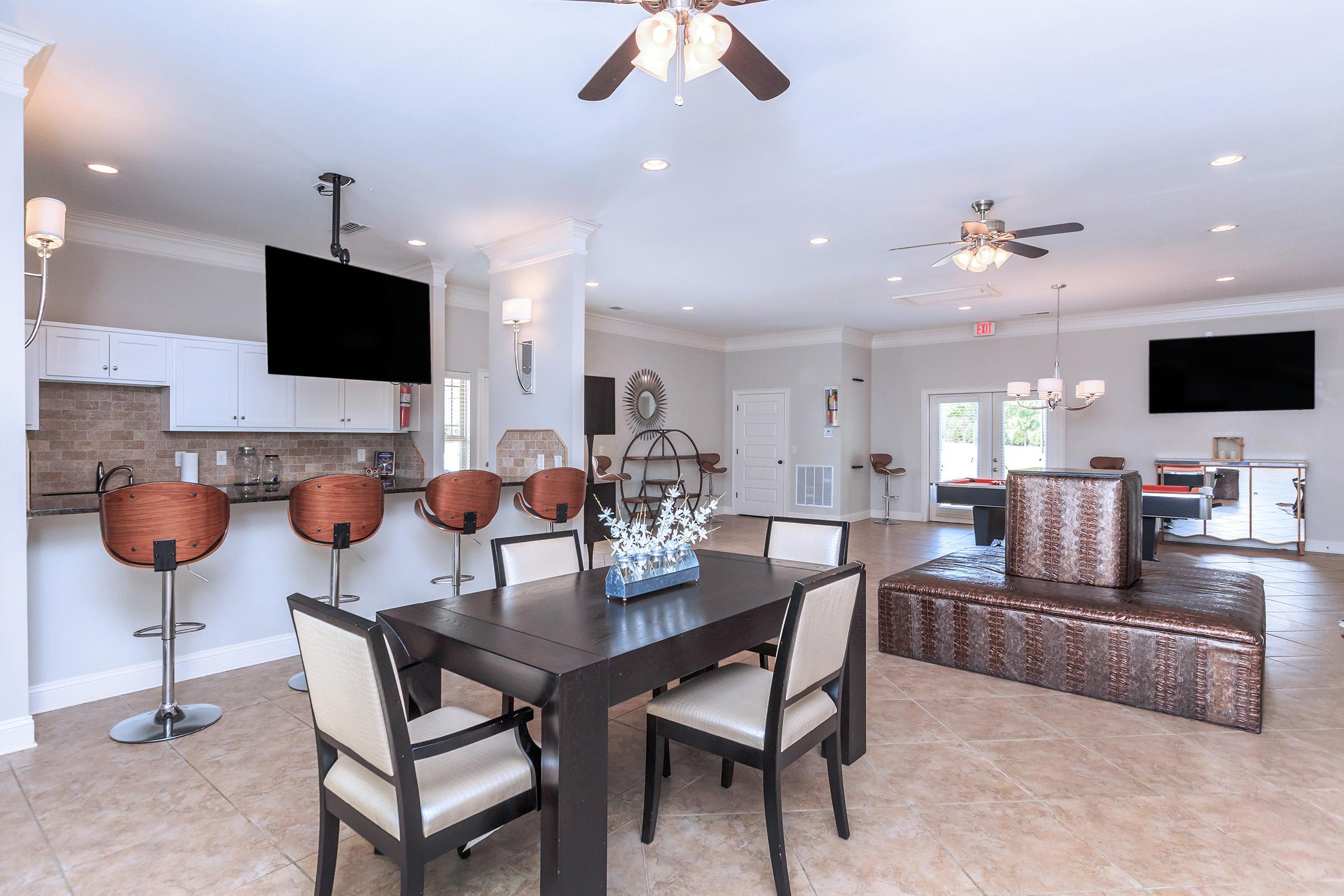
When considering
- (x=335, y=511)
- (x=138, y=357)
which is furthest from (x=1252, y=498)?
(x=138, y=357)

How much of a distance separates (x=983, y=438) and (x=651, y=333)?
4.51m

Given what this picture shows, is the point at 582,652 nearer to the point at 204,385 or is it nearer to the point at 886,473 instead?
the point at 204,385

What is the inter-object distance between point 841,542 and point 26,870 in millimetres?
2813

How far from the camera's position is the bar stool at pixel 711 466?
925cm

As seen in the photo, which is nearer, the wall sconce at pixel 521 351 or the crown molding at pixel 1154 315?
the wall sconce at pixel 521 351

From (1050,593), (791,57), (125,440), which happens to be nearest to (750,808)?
(1050,593)

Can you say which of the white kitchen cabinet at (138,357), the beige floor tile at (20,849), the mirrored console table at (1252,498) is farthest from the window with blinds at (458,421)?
the mirrored console table at (1252,498)

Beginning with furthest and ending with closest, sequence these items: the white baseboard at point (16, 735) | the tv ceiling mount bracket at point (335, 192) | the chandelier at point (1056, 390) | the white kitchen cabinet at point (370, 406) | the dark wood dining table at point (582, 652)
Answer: the chandelier at point (1056, 390), the white kitchen cabinet at point (370, 406), the tv ceiling mount bracket at point (335, 192), the white baseboard at point (16, 735), the dark wood dining table at point (582, 652)

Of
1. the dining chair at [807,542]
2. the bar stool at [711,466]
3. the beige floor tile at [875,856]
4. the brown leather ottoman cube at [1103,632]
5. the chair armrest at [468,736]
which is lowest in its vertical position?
the beige floor tile at [875,856]

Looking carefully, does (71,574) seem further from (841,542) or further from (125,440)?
(841,542)

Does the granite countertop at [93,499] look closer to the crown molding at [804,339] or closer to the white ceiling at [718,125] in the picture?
the white ceiling at [718,125]

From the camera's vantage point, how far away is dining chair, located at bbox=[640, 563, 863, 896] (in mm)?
1771

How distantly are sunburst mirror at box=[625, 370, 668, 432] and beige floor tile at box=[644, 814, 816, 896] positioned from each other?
6.76 metres

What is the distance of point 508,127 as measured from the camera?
3.25 meters
